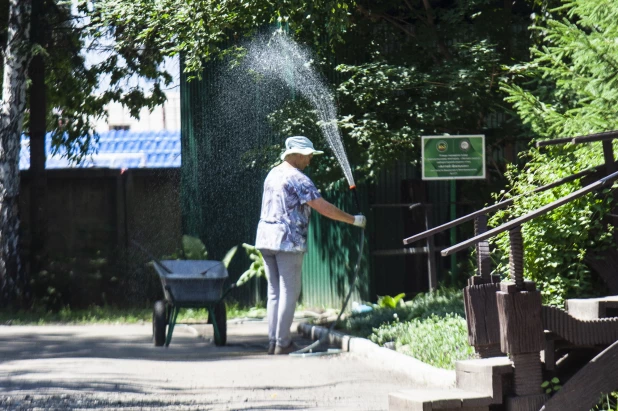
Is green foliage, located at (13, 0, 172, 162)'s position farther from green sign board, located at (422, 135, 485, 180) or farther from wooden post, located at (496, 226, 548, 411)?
wooden post, located at (496, 226, 548, 411)

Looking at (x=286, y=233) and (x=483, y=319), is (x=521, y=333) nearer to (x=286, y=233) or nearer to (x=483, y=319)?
(x=483, y=319)

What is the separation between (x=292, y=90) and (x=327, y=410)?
7.33 meters

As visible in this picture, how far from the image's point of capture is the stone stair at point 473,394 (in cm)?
507

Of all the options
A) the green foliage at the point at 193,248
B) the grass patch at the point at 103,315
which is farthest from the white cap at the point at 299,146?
the green foliage at the point at 193,248

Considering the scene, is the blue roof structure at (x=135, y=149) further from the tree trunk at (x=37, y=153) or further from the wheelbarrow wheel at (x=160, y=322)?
the wheelbarrow wheel at (x=160, y=322)

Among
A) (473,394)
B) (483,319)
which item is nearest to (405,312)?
(483,319)

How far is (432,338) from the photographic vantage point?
27.5ft

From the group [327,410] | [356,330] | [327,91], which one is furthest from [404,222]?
[327,410]

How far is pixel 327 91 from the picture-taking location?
12570 mm

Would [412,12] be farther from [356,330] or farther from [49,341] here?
[49,341]

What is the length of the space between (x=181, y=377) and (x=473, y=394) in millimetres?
3240

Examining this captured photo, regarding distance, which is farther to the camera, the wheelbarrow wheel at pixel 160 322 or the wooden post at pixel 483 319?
the wheelbarrow wheel at pixel 160 322

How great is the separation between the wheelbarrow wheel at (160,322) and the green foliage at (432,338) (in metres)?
2.08

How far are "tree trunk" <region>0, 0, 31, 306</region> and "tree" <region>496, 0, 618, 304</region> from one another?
25.6 ft
